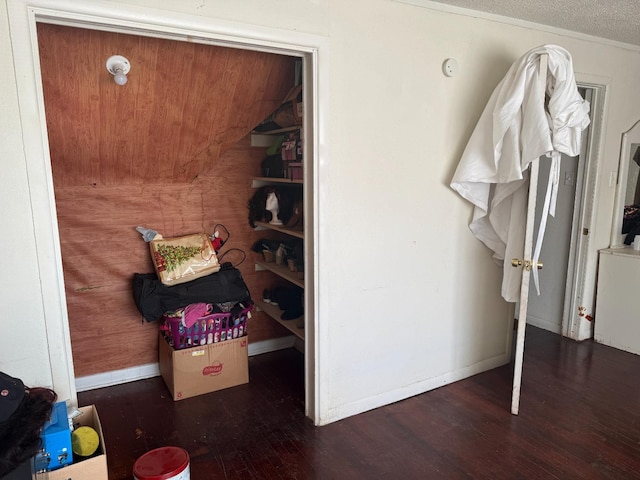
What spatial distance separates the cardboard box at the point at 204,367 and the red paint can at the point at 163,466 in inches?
32.3

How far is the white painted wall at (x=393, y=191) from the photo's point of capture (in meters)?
2.20

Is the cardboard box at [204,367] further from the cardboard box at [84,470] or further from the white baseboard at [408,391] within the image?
the cardboard box at [84,470]

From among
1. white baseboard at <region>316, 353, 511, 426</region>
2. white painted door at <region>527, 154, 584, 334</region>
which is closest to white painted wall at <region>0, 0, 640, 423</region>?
white baseboard at <region>316, 353, 511, 426</region>

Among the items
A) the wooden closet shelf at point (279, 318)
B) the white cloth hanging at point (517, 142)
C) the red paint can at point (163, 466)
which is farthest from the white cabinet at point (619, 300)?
the red paint can at point (163, 466)

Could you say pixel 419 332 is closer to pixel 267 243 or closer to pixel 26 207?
pixel 267 243

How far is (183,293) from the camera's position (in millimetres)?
2734

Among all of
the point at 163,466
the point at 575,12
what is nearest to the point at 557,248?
the point at 575,12

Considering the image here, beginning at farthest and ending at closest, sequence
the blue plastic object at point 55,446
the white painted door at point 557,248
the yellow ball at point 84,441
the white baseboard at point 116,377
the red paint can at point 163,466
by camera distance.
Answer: the white painted door at point 557,248
the white baseboard at point 116,377
the red paint can at point 163,466
the yellow ball at point 84,441
the blue plastic object at point 55,446

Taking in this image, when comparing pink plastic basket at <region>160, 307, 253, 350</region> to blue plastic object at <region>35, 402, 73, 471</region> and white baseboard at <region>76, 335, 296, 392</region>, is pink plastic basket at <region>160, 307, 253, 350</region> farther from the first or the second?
blue plastic object at <region>35, 402, 73, 471</region>

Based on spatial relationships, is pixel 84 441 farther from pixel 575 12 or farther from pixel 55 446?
pixel 575 12

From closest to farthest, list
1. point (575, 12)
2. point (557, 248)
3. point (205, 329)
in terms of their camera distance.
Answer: point (575, 12), point (205, 329), point (557, 248)

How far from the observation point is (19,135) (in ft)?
5.20

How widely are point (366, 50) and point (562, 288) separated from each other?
2665 millimetres

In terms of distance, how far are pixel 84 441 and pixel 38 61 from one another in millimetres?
1388
